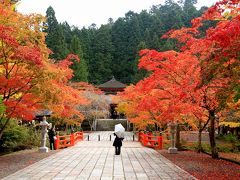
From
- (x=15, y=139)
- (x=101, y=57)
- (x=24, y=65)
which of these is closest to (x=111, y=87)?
(x=101, y=57)

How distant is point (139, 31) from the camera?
7712 centimetres

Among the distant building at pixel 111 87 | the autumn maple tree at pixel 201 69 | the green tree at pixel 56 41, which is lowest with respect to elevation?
the autumn maple tree at pixel 201 69

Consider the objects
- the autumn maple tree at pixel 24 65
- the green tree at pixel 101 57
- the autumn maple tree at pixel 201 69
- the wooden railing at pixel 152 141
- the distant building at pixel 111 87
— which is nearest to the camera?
the autumn maple tree at pixel 201 69

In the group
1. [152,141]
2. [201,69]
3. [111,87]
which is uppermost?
[111,87]

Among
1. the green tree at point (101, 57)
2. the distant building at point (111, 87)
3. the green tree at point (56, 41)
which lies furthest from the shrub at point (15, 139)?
the green tree at point (101, 57)

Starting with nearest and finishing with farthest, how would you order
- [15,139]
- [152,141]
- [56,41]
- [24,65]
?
[24,65], [152,141], [15,139], [56,41]

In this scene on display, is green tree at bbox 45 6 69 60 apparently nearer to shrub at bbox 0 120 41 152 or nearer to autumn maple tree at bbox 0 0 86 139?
shrub at bbox 0 120 41 152

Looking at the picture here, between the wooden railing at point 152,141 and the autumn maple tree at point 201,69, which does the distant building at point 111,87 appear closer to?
the wooden railing at point 152,141

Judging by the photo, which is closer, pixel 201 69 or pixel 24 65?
pixel 201 69

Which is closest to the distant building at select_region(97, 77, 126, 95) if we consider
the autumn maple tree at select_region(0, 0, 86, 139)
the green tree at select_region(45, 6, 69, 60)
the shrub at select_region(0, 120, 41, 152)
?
the green tree at select_region(45, 6, 69, 60)

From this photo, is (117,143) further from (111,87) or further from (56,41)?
(111,87)

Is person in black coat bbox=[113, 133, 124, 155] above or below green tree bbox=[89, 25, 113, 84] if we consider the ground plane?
below

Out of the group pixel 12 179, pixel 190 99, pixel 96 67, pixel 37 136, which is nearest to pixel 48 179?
pixel 12 179

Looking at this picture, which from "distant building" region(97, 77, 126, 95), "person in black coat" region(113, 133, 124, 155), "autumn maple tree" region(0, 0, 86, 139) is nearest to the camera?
"autumn maple tree" region(0, 0, 86, 139)
